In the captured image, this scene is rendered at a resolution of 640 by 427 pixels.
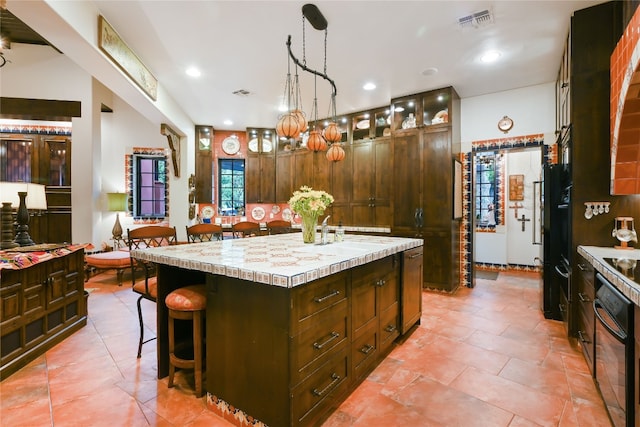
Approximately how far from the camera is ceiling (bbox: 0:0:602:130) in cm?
258

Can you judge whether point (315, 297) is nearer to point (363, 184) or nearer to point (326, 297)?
point (326, 297)

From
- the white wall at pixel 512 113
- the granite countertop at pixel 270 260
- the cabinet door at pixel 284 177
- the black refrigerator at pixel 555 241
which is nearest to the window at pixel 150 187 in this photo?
the cabinet door at pixel 284 177

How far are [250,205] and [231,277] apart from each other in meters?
5.18

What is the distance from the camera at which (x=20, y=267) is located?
85.9 inches

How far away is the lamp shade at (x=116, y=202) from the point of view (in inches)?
227

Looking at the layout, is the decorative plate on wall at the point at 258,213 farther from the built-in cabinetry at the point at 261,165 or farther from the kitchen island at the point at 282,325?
the kitchen island at the point at 282,325

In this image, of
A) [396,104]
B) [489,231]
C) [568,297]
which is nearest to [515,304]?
[568,297]

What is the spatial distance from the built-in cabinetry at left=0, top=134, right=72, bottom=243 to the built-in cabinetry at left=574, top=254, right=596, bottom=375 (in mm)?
7085

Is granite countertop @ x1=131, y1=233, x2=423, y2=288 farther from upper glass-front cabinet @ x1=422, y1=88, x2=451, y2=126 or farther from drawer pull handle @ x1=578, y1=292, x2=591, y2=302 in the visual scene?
upper glass-front cabinet @ x1=422, y1=88, x2=451, y2=126

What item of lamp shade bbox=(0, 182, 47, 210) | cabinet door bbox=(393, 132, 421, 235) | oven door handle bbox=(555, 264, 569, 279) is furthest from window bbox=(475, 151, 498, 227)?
lamp shade bbox=(0, 182, 47, 210)

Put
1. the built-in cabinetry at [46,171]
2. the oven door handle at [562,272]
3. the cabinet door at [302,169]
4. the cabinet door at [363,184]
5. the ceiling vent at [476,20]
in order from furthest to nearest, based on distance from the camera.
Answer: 1. the cabinet door at [302,169]
2. the built-in cabinetry at [46,171]
3. the cabinet door at [363,184]
4. the oven door handle at [562,272]
5. the ceiling vent at [476,20]

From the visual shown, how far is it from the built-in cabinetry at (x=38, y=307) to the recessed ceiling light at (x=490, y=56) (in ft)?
15.6

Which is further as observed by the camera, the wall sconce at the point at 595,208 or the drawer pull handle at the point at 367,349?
the wall sconce at the point at 595,208

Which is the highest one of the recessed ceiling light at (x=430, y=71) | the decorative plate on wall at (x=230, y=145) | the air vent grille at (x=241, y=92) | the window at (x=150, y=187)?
the air vent grille at (x=241, y=92)
